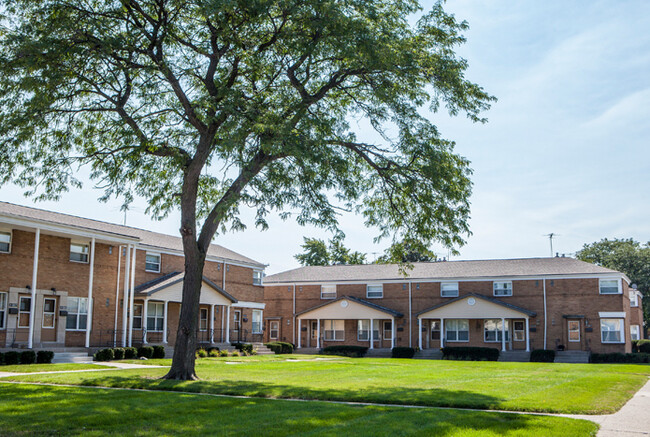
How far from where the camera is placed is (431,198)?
17516 mm

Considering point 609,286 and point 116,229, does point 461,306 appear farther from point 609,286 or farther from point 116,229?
point 116,229

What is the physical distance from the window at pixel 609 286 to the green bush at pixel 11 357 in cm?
3487

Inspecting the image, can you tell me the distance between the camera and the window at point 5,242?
26328 millimetres

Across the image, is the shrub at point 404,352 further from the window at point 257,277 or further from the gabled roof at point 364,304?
the window at point 257,277

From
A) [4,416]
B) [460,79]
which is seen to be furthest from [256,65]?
[4,416]

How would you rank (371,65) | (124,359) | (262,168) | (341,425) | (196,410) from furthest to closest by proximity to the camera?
(124,359)
(262,168)
(371,65)
(196,410)
(341,425)

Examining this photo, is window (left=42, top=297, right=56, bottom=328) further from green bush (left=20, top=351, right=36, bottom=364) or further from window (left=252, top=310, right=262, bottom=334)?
window (left=252, top=310, right=262, bottom=334)

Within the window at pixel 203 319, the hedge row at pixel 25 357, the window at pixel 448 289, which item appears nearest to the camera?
the hedge row at pixel 25 357

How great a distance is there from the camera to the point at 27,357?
22.7 meters

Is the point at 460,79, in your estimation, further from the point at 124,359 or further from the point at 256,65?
the point at 124,359

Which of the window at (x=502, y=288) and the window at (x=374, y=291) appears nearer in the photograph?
the window at (x=502, y=288)

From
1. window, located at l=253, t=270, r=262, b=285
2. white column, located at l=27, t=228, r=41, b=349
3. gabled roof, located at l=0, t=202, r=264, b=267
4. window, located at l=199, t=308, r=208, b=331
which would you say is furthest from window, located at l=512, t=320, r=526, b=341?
white column, located at l=27, t=228, r=41, b=349

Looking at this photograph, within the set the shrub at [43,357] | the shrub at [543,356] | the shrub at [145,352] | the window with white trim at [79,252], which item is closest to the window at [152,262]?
the window with white trim at [79,252]

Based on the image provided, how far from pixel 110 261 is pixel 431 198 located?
1979 cm
